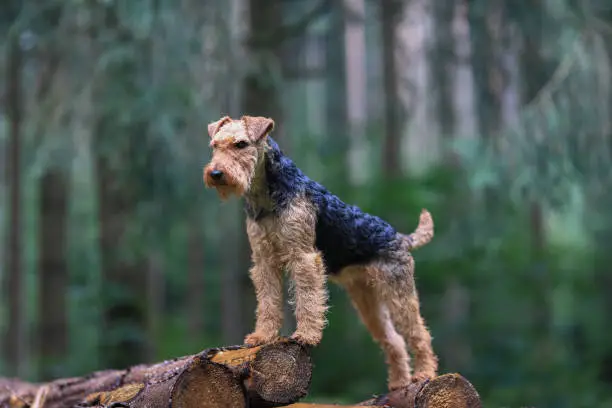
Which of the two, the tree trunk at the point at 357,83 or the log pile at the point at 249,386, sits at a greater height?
the tree trunk at the point at 357,83

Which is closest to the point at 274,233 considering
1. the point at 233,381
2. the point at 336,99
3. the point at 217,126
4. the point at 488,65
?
the point at 217,126

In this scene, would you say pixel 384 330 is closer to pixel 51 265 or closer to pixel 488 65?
pixel 488 65

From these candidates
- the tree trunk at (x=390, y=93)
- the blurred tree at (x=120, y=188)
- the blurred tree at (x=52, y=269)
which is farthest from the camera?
the tree trunk at (x=390, y=93)

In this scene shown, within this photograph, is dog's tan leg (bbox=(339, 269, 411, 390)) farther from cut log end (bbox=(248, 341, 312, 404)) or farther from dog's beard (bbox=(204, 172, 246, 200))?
dog's beard (bbox=(204, 172, 246, 200))

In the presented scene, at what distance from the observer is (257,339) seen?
441cm

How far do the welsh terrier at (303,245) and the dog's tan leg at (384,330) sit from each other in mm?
10

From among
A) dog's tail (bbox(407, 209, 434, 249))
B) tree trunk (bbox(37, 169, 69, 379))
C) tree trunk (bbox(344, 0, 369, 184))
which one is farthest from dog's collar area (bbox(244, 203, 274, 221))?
tree trunk (bbox(344, 0, 369, 184))

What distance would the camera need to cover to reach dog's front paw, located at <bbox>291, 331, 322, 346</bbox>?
14.0ft

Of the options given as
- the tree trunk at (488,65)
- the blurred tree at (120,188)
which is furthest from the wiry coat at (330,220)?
the tree trunk at (488,65)

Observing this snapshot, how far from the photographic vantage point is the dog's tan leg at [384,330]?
508 cm

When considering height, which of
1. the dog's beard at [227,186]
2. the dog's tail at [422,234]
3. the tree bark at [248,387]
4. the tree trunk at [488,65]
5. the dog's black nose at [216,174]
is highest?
the tree trunk at [488,65]

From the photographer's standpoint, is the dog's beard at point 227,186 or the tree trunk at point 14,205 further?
the tree trunk at point 14,205

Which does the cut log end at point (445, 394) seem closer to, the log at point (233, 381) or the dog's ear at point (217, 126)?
the log at point (233, 381)

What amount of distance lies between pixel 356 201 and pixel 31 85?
19.1 ft
